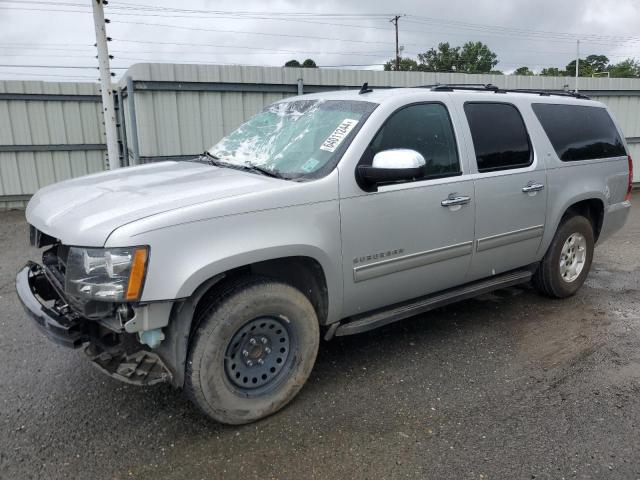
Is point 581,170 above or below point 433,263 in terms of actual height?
above

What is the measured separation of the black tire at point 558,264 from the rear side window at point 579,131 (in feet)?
2.04

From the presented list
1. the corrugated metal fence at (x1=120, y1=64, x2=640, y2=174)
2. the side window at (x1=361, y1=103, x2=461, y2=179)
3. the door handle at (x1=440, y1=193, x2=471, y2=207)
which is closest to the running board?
the door handle at (x1=440, y1=193, x2=471, y2=207)

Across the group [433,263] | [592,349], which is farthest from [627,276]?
[433,263]

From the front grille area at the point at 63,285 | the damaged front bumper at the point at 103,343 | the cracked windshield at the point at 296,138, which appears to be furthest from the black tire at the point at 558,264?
the front grille area at the point at 63,285

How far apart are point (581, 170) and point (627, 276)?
6.44 ft

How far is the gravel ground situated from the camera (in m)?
2.79

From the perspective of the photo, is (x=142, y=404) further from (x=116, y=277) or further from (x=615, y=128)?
(x=615, y=128)

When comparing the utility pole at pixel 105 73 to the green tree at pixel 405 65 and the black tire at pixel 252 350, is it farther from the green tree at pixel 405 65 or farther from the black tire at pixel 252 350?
the green tree at pixel 405 65

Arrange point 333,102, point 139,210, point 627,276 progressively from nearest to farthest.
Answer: point 139,210
point 333,102
point 627,276

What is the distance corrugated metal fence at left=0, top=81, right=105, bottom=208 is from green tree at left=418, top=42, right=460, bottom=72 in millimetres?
61628

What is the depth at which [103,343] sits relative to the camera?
2.93 m

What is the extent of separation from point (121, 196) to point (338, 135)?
139 cm

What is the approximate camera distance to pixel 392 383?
363 cm

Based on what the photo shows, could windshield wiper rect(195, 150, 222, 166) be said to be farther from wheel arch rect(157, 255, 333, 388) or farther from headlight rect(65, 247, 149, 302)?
headlight rect(65, 247, 149, 302)
